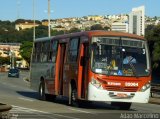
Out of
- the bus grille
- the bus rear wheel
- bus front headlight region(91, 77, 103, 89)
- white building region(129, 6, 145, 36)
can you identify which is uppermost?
white building region(129, 6, 145, 36)

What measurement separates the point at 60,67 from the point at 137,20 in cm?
2026

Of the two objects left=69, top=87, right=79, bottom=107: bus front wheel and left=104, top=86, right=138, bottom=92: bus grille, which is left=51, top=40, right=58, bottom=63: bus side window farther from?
left=104, top=86, right=138, bottom=92: bus grille

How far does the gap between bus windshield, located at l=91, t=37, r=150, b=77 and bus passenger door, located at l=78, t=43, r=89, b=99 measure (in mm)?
507

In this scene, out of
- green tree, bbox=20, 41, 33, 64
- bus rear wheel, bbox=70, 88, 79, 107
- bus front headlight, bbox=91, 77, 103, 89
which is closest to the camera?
bus front headlight, bbox=91, 77, 103, 89

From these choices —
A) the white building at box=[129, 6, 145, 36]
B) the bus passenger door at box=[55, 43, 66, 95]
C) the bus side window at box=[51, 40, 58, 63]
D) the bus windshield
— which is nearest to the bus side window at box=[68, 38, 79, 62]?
the bus passenger door at box=[55, 43, 66, 95]

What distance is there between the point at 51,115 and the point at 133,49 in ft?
17.3

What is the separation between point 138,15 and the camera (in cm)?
4400

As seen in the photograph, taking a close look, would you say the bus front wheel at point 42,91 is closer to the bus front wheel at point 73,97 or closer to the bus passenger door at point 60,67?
the bus passenger door at point 60,67

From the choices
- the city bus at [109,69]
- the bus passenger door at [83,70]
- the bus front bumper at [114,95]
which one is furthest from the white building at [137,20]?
the bus front bumper at [114,95]

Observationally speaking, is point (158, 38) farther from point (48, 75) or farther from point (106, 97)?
point (106, 97)

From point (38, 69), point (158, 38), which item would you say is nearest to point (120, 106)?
point (38, 69)

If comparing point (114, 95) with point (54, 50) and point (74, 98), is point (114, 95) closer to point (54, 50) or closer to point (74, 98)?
point (74, 98)

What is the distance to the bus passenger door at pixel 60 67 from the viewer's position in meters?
25.2

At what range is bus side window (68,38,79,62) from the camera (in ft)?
76.3
